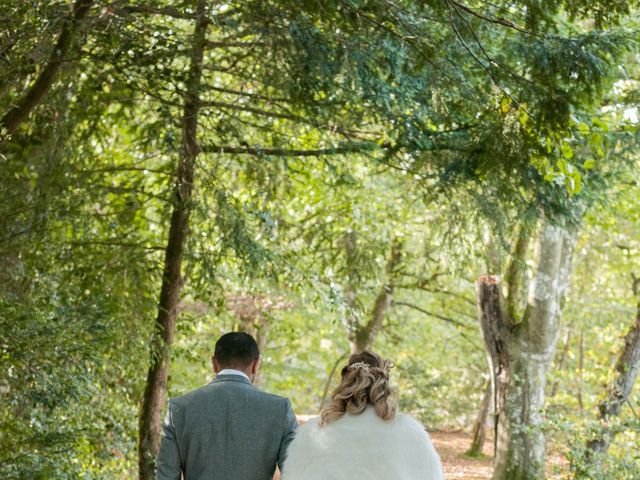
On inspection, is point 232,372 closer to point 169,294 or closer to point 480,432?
point 169,294

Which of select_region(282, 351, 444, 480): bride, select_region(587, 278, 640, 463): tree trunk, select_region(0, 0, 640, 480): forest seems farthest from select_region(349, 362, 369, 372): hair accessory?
select_region(587, 278, 640, 463): tree trunk

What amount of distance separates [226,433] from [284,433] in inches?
11.2

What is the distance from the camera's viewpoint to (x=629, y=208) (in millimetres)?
16578

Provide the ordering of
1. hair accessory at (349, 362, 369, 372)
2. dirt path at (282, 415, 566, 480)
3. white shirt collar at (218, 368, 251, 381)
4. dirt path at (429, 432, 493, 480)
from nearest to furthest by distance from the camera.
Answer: hair accessory at (349, 362, 369, 372) → white shirt collar at (218, 368, 251, 381) → dirt path at (282, 415, 566, 480) → dirt path at (429, 432, 493, 480)

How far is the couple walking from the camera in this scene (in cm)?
361

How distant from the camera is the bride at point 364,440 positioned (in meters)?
3.59

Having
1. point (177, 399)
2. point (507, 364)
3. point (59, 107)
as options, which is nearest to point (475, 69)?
point (59, 107)

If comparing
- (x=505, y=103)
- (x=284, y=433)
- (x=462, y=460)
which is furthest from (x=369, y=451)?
(x=462, y=460)

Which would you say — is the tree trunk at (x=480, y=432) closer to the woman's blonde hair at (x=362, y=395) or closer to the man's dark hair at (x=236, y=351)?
the man's dark hair at (x=236, y=351)

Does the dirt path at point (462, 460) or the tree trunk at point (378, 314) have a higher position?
the tree trunk at point (378, 314)

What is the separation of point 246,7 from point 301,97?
106 cm

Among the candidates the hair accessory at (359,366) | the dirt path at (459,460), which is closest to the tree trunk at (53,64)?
the hair accessory at (359,366)

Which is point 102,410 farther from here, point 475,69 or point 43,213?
point 475,69

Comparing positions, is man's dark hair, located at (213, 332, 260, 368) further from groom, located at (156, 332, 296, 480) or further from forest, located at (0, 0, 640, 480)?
forest, located at (0, 0, 640, 480)
